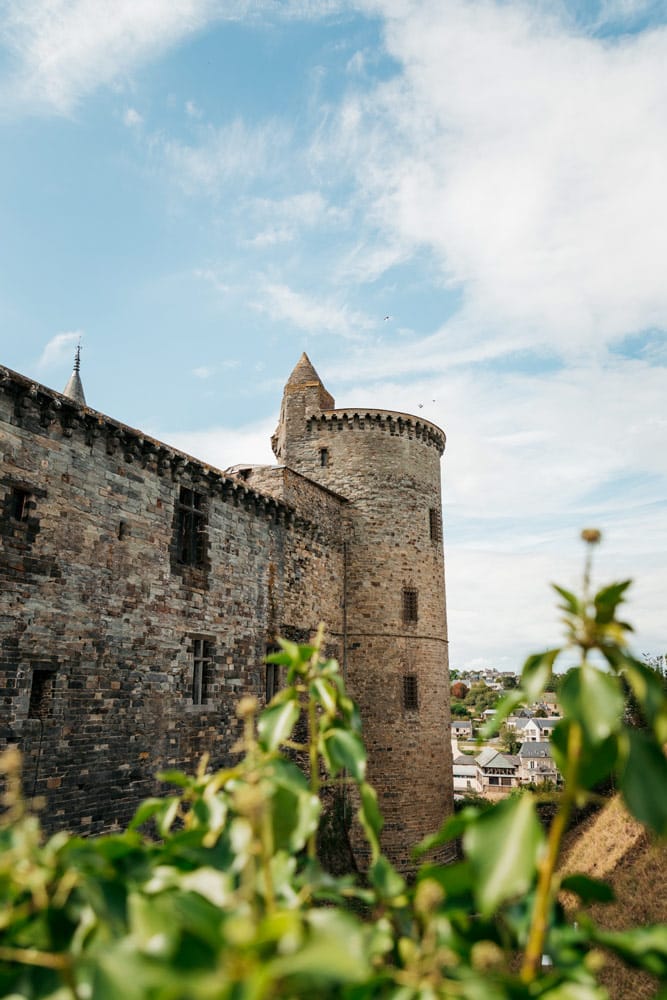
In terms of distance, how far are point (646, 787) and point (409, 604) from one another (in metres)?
21.0

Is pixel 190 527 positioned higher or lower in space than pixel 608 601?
higher

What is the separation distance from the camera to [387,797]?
19.9 m

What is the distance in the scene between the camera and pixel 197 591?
15125 millimetres

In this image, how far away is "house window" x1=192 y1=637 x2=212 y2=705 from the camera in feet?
48.6

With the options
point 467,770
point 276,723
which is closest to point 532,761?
point 467,770

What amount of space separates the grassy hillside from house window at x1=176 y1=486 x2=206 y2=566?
10.5 meters

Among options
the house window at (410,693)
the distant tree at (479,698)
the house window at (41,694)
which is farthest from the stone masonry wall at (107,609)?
the distant tree at (479,698)

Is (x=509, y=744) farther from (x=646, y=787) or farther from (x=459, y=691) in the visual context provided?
(x=646, y=787)

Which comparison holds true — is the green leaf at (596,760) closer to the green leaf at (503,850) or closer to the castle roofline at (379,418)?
the green leaf at (503,850)

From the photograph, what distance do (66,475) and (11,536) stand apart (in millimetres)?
1660

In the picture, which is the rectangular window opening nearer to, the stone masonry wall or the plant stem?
the stone masonry wall

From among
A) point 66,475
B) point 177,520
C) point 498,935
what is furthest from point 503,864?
point 177,520

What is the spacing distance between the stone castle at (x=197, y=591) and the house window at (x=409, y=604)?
80 millimetres

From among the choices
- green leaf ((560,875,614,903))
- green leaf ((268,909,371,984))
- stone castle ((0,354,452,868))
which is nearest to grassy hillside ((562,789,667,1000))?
stone castle ((0,354,452,868))
